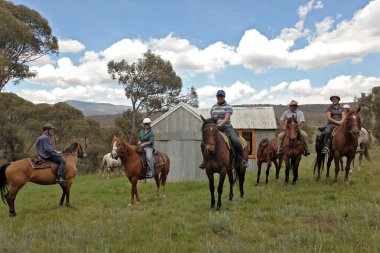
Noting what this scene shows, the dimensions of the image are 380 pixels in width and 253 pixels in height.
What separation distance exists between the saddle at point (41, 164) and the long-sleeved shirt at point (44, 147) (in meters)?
0.15

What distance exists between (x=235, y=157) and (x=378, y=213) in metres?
3.95

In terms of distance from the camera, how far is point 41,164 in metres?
10.2

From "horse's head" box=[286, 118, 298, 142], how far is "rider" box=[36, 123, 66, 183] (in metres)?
7.78

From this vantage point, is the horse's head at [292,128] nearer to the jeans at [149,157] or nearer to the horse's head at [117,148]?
the jeans at [149,157]

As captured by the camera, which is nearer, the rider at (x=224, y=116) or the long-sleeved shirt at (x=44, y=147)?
the rider at (x=224, y=116)

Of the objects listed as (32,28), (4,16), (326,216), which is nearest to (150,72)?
(32,28)

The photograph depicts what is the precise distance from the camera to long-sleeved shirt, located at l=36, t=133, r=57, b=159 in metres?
10.3

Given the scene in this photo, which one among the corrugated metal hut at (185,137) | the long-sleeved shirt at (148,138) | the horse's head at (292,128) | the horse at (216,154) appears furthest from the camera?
the corrugated metal hut at (185,137)

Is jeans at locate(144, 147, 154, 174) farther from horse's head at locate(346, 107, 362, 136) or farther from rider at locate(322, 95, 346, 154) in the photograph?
horse's head at locate(346, 107, 362, 136)

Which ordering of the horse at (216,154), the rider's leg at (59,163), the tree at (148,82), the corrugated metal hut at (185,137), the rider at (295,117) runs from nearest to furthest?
the horse at (216,154)
the rider's leg at (59,163)
the rider at (295,117)
the corrugated metal hut at (185,137)
the tree at (148,82)

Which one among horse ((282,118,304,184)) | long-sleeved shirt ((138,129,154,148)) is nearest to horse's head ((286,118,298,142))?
horse ((282,118,304,184))

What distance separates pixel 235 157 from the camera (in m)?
9.59

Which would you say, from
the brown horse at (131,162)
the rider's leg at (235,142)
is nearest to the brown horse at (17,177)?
the brown horse at (131,162)

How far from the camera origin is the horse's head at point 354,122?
32.4 feet
